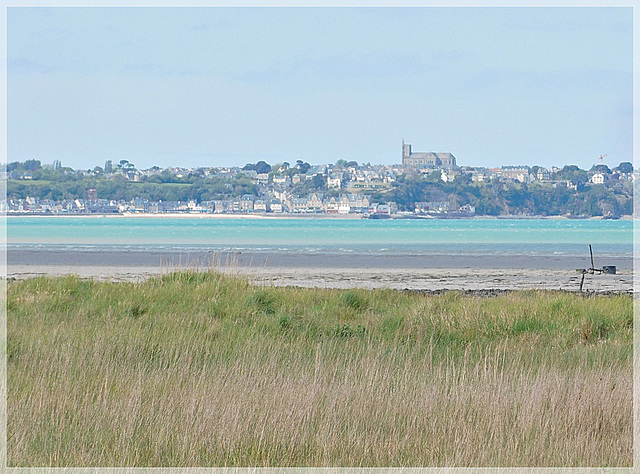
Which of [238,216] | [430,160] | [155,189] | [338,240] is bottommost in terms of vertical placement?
[238,216]

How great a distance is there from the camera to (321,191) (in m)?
177

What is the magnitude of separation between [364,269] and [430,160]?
6112 inches

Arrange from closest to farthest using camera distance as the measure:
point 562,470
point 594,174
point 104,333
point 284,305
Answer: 1. point 562,470
2. point 104,333
3. point 284,305
4. point 594,174

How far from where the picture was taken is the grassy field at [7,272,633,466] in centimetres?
511

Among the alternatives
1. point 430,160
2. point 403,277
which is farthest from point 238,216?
point 403,277

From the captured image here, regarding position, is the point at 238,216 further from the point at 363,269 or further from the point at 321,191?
the point at 363,269

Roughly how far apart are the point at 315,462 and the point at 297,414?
73 centimetres

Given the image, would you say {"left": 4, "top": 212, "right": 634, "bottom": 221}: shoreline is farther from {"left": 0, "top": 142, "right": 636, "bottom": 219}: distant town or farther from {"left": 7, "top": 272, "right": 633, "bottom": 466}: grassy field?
{"left": 7, "top": 272, "right": 633, "bottom": 466}: grassy field

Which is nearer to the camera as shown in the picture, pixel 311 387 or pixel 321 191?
pixel 311 387

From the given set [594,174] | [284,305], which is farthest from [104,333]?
[594,174]

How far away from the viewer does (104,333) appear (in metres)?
9.23

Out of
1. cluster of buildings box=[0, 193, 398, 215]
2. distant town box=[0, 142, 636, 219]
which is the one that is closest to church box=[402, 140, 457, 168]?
distant town box=[0, 142, 636, 219]

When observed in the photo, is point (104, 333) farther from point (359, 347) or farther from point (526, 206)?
point (526, 206)

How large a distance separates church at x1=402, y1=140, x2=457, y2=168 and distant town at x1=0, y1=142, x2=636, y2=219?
244mm
